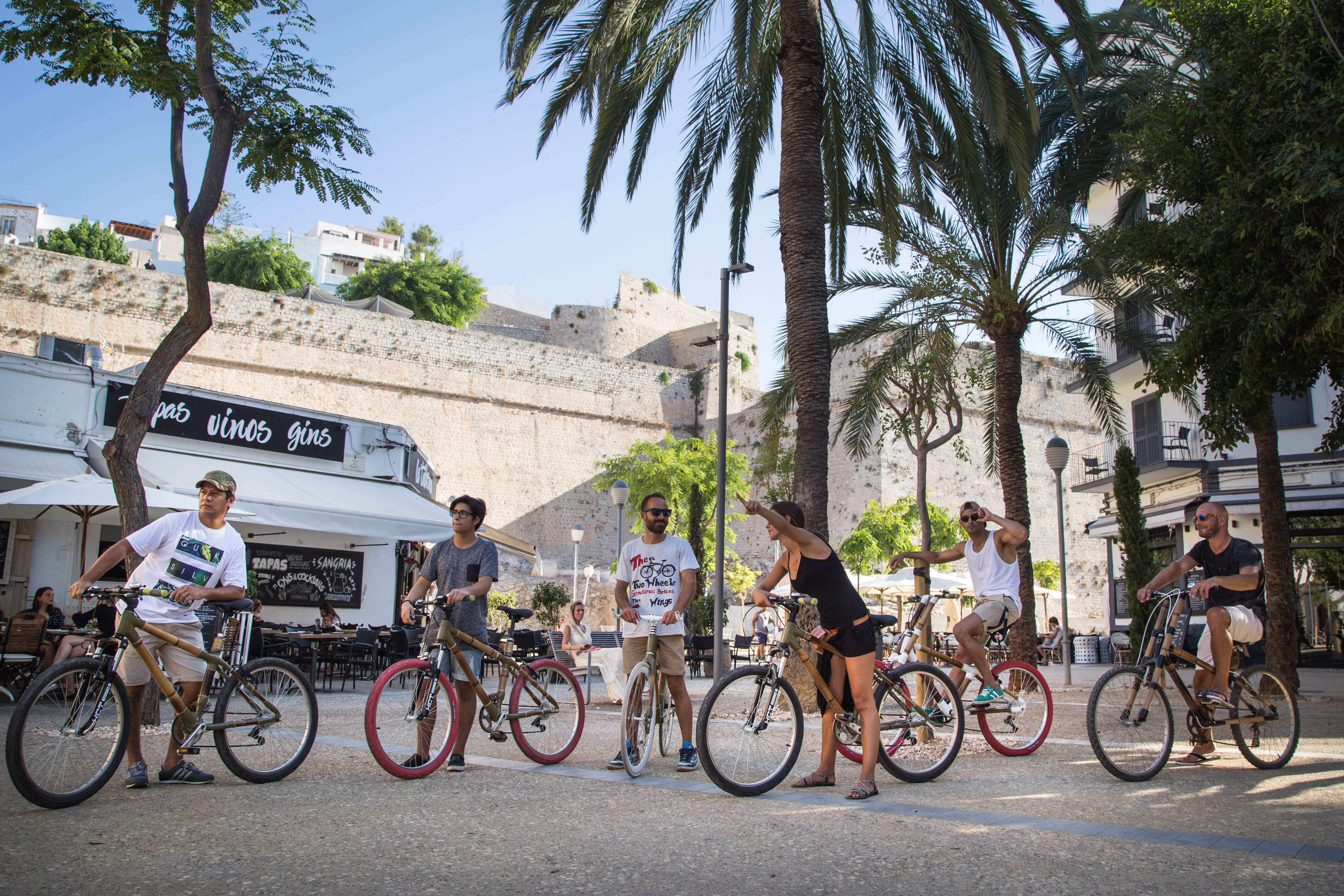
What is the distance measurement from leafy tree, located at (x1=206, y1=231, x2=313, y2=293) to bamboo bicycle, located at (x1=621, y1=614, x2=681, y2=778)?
4481cm

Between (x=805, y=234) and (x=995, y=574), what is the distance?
4.43 m

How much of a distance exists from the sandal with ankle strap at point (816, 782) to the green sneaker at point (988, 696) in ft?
4.51

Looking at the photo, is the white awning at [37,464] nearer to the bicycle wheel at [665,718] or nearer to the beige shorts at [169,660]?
the beige shorts at [169,660]

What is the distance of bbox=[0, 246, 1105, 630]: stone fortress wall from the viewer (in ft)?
79.4

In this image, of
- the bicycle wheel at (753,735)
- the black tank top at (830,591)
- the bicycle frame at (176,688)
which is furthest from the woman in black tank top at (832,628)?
the bicycle frame at (176,688)

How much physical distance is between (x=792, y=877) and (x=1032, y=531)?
34.6 meters

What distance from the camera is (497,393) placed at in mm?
32500

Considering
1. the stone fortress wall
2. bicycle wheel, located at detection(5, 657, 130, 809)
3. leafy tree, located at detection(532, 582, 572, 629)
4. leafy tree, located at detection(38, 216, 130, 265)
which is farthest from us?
leafy tree, located at detection(38, 216, 130, 265)

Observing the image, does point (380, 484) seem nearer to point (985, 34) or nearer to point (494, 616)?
point (494, 616)

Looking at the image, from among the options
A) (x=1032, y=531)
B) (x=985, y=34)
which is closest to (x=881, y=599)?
(x=1032, y=531)

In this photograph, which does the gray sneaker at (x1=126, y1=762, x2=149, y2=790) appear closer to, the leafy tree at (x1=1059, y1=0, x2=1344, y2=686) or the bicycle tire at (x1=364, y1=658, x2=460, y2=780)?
the bicycle tire at (x1=364, y1=658, x2=460, y2=780)

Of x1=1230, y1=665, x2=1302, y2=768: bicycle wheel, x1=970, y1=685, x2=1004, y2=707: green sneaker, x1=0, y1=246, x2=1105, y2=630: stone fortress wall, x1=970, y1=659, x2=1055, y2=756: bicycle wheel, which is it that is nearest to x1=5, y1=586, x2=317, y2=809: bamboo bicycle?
x1=970, y1=685, x2=1004, y2=707: green sneaker

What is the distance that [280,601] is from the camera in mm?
14312

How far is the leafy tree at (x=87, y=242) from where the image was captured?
47.8m
